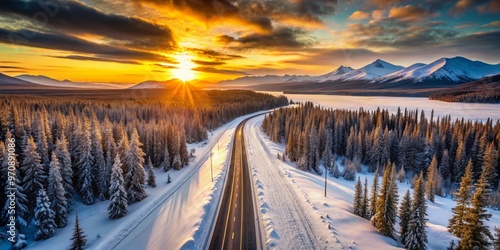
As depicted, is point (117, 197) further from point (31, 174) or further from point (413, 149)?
point (413, 149)

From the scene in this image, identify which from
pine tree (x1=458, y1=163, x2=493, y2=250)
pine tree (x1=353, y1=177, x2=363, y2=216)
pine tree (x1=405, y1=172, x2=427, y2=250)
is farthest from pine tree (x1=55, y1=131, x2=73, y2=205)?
pine tree (x1=458, y1=163, x2=493, y2=250)

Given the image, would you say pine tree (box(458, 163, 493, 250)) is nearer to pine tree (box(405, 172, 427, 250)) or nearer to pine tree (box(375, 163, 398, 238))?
pine tree (box(405, 172, 427, 250))

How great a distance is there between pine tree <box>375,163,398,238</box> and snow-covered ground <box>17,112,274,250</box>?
26130 millimetres

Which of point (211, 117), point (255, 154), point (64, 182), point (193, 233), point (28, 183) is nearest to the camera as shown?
point (193, 233)

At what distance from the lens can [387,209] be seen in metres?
36.0

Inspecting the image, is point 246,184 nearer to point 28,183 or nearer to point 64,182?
point 64,182

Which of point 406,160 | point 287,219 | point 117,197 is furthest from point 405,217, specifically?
point 406,160

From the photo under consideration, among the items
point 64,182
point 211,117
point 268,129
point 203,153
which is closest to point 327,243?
point 64,182

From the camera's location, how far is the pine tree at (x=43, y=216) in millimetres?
37594

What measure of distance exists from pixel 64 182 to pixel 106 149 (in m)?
13.1

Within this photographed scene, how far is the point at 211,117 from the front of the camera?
154m

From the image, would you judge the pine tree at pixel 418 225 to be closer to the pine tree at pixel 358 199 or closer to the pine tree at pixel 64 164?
the pine tree at pixel 358 199

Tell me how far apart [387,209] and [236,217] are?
2347cm

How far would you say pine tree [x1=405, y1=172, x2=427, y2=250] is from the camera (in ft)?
107
